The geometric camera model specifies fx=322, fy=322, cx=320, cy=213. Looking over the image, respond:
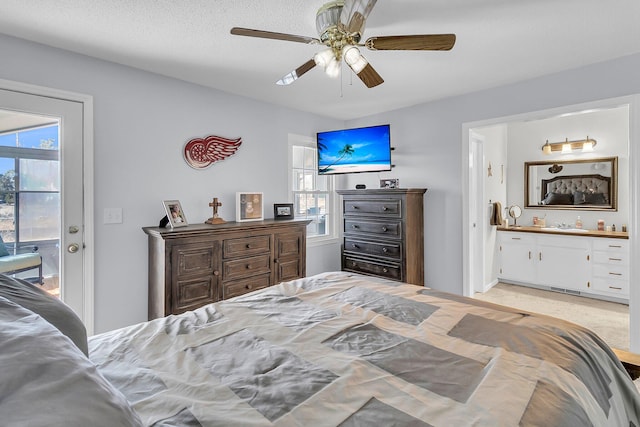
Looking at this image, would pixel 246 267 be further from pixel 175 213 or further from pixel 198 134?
pixel 198 134

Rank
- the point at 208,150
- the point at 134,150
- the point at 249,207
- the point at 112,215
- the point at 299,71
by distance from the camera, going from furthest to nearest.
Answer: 1. the point at 249,207
2. the point at 208,150
3. the point at 134,150
4. the point at 112,215
5. the point at 299,71

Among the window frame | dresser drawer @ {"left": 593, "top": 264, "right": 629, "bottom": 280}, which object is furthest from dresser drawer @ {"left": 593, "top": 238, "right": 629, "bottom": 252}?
the window frame

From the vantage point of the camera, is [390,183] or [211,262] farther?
[390,183]

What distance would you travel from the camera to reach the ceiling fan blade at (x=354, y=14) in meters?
1.53

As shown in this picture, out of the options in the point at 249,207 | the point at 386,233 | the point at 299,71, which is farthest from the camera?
the point at 386,233

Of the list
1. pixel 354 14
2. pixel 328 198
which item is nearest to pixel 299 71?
pixel 354 14

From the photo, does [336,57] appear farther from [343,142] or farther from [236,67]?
[343,142]

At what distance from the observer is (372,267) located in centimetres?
408

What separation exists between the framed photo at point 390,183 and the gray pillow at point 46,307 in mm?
3771

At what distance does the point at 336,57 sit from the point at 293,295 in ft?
4.67

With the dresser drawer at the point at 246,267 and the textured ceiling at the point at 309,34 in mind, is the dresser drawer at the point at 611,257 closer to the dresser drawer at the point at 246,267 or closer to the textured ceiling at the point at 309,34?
the textured ceiling at the point at 309,34

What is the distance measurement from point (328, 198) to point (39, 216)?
3318mm

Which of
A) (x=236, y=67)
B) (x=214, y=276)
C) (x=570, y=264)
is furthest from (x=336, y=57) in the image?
(x=570, y=264)

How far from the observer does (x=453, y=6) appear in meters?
1.96
